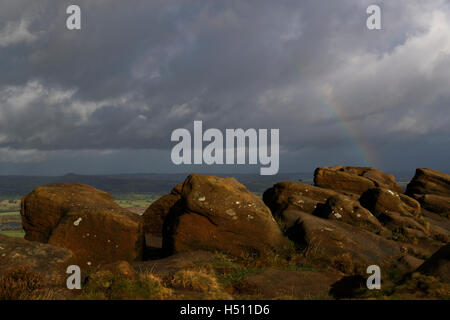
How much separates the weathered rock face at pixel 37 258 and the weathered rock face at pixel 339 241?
42.8ft

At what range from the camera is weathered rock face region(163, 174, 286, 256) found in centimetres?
2020

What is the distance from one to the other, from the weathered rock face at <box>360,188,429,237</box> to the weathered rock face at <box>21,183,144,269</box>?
64.0 ft

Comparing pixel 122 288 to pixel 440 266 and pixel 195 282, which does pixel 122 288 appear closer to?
pixel 195 282

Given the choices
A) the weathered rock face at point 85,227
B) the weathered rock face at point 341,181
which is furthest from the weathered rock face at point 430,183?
the weathered rock face at point 85,227

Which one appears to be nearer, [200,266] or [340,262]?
[200,266]

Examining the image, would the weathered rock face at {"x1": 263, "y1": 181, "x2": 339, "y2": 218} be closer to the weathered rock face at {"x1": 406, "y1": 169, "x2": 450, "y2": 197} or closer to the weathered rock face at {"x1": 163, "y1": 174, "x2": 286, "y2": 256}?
the weathered rock face at {"x1": 163, "y1": 174, "x2": 286, "y2": 256}

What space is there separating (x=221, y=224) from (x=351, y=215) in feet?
35.7

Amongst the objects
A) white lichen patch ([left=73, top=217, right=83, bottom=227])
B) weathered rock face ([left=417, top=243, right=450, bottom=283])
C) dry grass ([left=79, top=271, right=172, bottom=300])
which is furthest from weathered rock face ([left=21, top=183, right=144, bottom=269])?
weathered rock face ([left=417, top=243, right=450, bottom=283])

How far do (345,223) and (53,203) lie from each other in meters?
20.0

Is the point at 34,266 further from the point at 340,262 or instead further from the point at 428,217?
the point at 428,217

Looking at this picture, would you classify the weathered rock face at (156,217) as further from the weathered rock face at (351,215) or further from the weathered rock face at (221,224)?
the weathered rock face at (351,215)

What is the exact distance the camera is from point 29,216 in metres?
21.3
